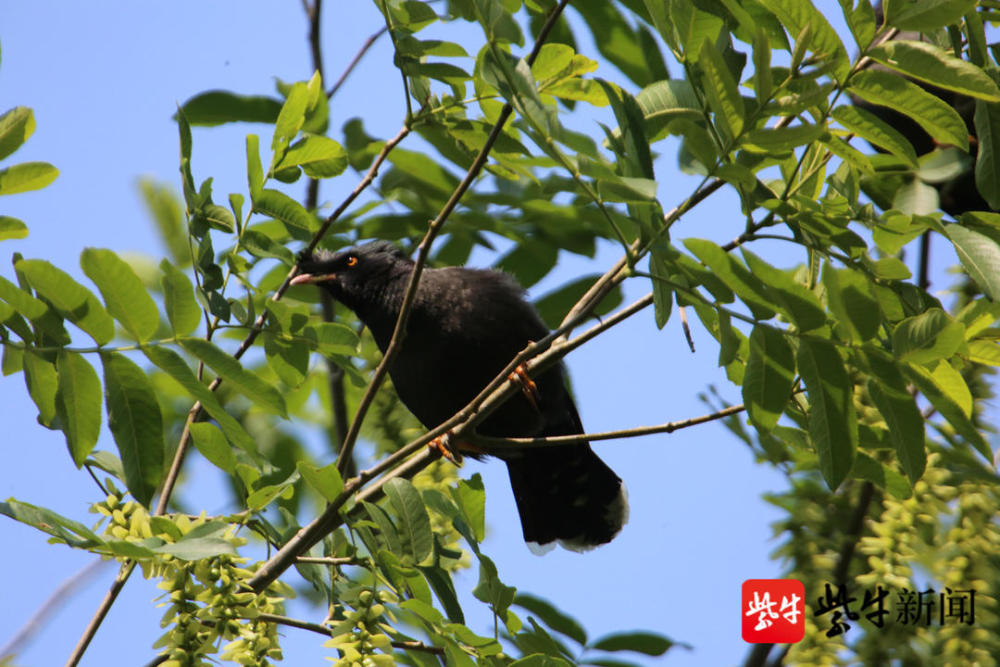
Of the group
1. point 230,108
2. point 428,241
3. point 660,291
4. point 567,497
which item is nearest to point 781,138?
point 660,291

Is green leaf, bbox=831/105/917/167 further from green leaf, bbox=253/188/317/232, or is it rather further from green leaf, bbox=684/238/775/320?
green leaf, bbox=253/188/317/232

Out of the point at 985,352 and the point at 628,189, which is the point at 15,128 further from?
the point at 985,352

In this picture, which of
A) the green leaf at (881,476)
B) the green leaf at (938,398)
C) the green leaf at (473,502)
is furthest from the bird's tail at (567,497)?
the green leaf at (938,398)

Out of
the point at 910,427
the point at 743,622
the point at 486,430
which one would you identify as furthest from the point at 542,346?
the point at 486,430

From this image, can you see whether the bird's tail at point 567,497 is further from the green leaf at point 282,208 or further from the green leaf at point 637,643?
the green leaf at point 282,208

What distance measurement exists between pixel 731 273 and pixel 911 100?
572 millimetres

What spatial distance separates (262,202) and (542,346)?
4.15 ft

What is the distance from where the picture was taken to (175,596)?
2414mm

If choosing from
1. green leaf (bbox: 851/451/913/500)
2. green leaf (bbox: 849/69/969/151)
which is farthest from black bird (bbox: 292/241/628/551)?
green leaf (bbox: 849/69/969/151)

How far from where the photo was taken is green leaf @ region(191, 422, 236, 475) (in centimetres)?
279

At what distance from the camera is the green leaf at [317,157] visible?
347 centimetres

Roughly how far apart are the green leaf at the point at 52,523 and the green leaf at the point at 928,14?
2.21m

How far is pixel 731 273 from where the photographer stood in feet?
7.58

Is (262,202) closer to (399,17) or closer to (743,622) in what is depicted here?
(399,17)
